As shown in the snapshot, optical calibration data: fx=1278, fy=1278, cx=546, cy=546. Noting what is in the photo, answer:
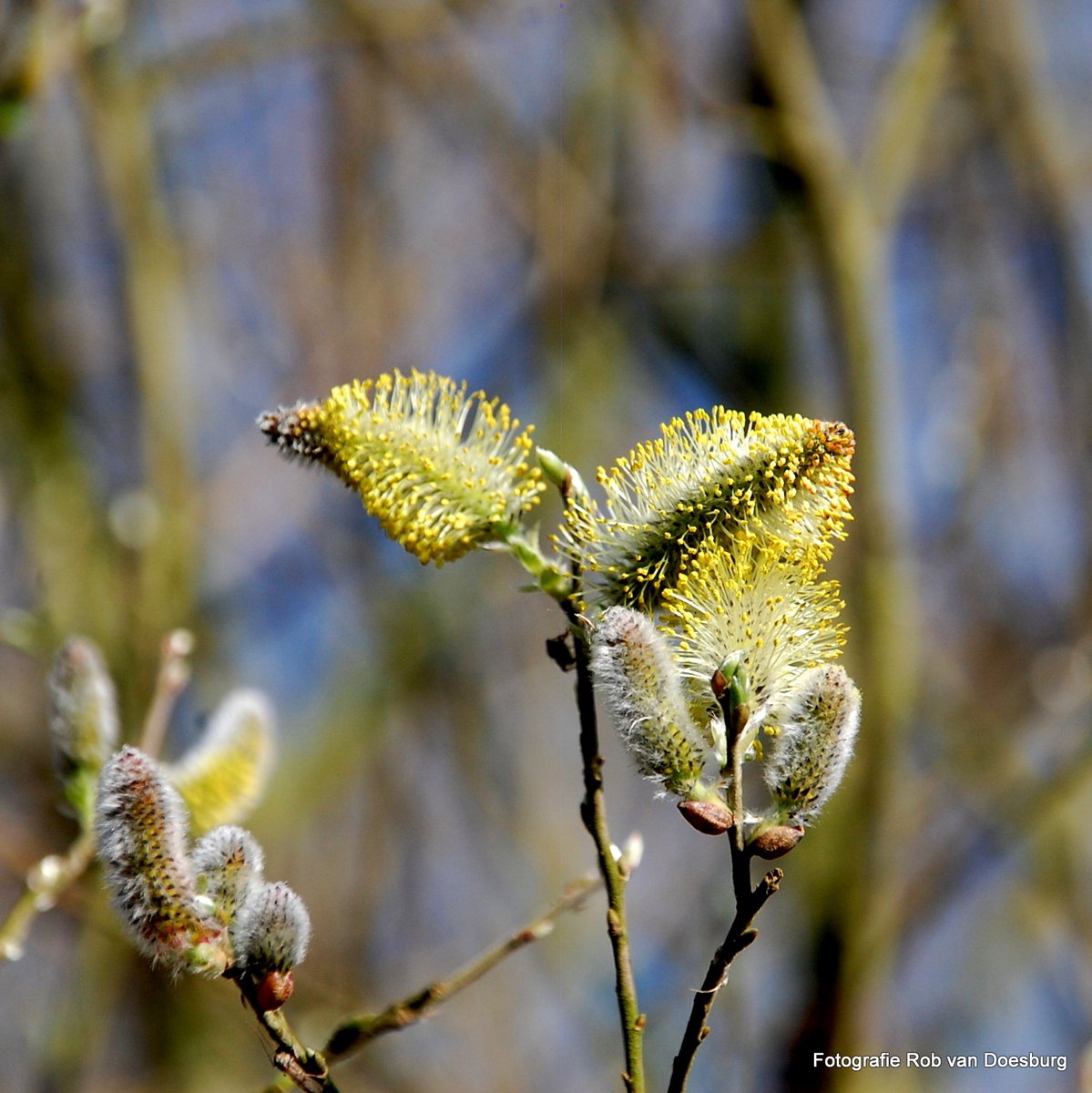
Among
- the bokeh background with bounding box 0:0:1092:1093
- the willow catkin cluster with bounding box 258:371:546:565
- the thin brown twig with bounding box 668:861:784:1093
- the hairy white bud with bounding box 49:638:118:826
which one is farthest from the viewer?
the bokeh background with bounding box 0:0:1092:1093

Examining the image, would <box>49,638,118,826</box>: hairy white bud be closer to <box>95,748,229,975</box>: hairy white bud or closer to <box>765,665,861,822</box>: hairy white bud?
<box>95,748,229,975</box>: hairy white bud

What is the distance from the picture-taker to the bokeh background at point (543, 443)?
3.44 metres

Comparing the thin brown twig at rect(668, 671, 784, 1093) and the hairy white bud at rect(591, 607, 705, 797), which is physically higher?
the hairy white bud at rect(591, 607, 705, 797)

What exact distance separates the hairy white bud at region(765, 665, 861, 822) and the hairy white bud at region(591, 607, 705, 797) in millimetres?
68

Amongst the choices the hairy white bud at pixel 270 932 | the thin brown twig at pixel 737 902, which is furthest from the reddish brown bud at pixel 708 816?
the hairy white bud at pixel 270 932

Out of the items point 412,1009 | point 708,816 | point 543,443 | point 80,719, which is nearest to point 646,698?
point 708,816

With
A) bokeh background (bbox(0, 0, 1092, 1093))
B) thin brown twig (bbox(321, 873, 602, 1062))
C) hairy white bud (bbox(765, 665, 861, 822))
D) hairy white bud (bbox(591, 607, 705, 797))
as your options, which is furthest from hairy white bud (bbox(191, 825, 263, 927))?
bokeh background (bbox(0, 0, 1092, 1093))

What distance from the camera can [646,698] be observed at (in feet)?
3.24

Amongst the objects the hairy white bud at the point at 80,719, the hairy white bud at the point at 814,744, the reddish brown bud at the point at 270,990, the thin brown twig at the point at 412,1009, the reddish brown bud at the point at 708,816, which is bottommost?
the reddish brown bud at the point at 270,990

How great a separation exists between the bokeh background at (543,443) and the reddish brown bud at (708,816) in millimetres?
1795

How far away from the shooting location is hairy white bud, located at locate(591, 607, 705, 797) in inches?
38.6

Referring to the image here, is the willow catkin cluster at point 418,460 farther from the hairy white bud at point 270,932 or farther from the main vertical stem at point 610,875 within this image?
the hairy white bud at point 270,932

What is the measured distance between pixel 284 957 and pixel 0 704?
3.86m

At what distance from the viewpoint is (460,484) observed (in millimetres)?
1188
